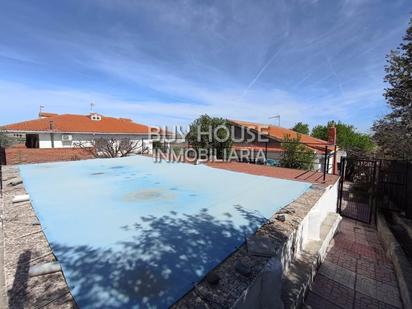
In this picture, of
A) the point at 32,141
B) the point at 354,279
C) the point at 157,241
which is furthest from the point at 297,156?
the point at 32,141

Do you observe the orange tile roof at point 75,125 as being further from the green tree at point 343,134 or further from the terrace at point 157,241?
the green tree at point 343,134

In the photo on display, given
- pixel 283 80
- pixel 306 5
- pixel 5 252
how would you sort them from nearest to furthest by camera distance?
1. pixel 5 252
2. pixel 306 5
3. pixel 283 80

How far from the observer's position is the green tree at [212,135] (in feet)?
35.1

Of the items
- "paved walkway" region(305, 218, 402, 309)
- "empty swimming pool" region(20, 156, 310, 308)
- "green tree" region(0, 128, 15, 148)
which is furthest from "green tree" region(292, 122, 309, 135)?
"green tree" region(0, 128, 15, 148)

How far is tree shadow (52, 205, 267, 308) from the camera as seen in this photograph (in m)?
1.73

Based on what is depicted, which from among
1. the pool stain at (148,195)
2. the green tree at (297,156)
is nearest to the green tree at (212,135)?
the green tree at (297,156)

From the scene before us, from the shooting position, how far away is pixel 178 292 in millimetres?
1786

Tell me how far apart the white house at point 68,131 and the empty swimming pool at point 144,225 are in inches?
458

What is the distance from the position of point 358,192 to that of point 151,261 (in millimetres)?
13152

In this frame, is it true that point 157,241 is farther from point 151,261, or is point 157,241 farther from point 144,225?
point 144,225

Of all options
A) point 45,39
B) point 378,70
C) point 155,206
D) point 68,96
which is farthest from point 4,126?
point 378,70

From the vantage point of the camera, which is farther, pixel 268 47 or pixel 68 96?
pixel 68 96

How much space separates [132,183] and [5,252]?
133 inches

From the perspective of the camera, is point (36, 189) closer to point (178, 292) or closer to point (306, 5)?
point (178, 292)
